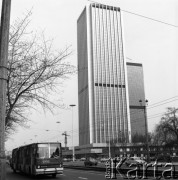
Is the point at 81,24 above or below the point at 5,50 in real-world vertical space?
above

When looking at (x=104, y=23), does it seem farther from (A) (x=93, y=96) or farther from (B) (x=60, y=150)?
(A) (x=93, y=96)

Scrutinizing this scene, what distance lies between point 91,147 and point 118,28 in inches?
4185

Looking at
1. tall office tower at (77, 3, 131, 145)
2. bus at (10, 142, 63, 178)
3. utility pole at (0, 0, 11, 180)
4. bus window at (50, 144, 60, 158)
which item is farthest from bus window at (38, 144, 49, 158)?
utility pole at (0, 0, 11, 180)

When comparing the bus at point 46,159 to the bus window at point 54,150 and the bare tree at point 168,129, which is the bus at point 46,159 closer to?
the bus window at point 54,150

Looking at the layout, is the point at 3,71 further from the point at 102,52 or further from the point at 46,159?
the point at 102,52

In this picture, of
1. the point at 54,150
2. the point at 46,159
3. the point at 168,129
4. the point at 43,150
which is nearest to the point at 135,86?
the point at 168,129

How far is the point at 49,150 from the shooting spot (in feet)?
77.8

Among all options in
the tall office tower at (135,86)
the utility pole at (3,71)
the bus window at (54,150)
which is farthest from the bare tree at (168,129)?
the utility pole at (3,71)

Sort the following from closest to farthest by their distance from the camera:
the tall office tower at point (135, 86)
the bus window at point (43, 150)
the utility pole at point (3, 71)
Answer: the utility pole at point (3, 71) → the bus window at point (43, 150) → the tall office tower at point (135, 86)

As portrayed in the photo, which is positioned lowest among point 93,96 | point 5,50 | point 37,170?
point 37,170

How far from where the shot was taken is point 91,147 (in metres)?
134

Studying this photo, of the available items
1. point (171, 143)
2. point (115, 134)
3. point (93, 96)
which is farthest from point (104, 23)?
point (115, 134)

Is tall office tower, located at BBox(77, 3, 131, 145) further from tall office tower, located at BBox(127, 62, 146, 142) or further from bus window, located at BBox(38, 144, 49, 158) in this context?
tall office tower, located at BBox(127, 62, 146, 142)

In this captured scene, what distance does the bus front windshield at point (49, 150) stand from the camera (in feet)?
76.7
